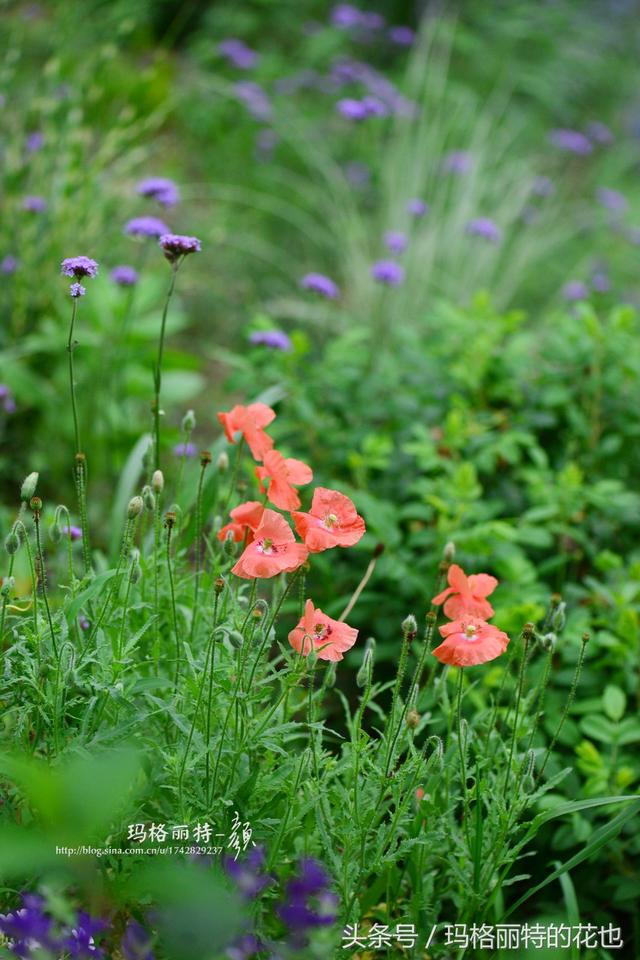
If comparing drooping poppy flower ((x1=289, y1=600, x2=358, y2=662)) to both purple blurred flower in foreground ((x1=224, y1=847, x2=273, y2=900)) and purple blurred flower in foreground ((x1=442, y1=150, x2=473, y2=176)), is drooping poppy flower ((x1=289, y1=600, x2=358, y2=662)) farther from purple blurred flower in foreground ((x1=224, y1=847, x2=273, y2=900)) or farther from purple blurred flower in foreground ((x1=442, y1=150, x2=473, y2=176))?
purple blurred flower in foreground ((x1=442, y1=150, x2=473, y2=176))

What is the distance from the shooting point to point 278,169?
4.57 metres

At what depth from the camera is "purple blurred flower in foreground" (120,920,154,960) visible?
3.24 feet

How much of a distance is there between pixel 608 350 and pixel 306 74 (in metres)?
3.27

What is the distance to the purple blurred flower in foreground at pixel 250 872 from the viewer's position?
39.4 inches

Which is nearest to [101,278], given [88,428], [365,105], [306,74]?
[88,428]

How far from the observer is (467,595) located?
1.17 m

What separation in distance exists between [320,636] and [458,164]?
298 centimetres

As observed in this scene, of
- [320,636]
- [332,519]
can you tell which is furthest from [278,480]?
[320,636]

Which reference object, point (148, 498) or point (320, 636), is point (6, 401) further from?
point (320, 636)

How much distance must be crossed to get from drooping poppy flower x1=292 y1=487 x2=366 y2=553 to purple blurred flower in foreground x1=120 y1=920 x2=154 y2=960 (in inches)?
17.6

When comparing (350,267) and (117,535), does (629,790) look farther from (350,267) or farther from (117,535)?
(350,267)

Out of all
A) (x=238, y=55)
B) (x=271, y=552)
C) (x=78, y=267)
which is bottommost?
(x=238, y=55)

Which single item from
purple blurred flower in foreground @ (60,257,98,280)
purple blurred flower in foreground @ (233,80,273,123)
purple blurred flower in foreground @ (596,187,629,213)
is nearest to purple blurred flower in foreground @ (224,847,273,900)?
purple blurred flower in foreground @ (60,257,98,280)

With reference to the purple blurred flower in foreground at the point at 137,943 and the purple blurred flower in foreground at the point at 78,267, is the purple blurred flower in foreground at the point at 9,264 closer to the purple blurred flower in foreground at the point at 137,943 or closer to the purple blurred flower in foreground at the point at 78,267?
the purple blurred flower in foreground at the point at 78,267
